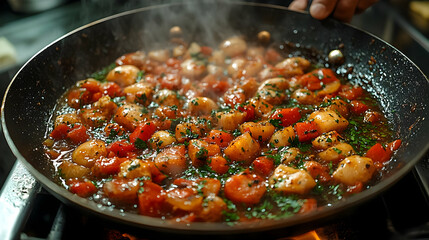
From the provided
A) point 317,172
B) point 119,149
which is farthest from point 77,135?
point 317,172

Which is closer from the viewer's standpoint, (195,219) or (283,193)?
(195,219)

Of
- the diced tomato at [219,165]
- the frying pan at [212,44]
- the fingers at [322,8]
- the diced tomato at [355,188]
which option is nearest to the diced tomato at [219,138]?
the diced tomato at [219,165]

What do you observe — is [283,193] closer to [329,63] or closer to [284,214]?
[284,214]

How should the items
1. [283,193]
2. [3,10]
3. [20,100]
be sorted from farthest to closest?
[3,10]
[20,100]
[283,193]

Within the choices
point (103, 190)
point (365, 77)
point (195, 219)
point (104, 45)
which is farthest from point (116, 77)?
point (365, 77)

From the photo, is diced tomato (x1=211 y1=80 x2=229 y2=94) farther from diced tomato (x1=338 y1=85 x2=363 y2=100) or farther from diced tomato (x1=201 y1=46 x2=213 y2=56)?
diced tomato (x1=338 y1=85 x2=363 y2=100)

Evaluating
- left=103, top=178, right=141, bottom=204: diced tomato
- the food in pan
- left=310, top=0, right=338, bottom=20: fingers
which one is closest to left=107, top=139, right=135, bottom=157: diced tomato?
the food in pan
